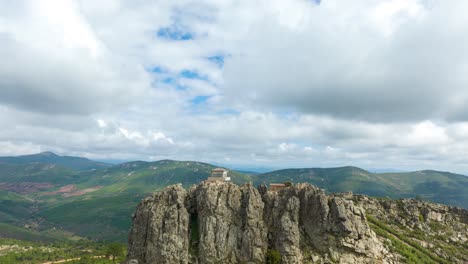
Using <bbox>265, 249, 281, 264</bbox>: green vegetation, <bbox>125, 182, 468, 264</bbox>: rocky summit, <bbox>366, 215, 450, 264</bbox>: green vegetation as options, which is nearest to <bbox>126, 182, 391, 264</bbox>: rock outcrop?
<bbox>125, 182, 468, 264</bbox>: rocky summit

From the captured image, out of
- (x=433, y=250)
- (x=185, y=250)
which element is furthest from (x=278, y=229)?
(x=433, y=250)

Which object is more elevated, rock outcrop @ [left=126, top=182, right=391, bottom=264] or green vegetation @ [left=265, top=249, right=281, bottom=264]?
rock outcrop @ [left=126, top=182, right=391, bottom=264]

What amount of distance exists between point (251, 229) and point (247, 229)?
3.99 feet

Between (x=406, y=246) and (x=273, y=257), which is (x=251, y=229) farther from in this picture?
(x=406, y=246)

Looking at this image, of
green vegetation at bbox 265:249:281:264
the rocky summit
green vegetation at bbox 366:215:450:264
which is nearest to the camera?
green vegetation at bbox 265:249:281:264

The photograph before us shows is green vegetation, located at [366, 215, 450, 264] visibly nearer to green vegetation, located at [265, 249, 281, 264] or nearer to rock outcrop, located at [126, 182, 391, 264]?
rock outcrop, located at [126, 182, 391, 264]

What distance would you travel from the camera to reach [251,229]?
9081 cm

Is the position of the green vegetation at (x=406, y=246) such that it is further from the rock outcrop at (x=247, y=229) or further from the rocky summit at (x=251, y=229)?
the rock outcrop at (x=247, y=229)

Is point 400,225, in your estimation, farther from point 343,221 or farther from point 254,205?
point 254,205

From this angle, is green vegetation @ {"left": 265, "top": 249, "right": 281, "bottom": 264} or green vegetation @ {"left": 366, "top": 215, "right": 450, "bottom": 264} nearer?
green vegetation @ {"left": 265, "top": 249, "right": 281, "bottom": 264}

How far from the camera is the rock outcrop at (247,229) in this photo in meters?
87.8

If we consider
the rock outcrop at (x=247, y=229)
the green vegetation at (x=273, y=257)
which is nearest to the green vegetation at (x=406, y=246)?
the rock outcrop at (x=247, y=229)

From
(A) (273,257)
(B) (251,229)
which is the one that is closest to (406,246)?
(A) (273,257)

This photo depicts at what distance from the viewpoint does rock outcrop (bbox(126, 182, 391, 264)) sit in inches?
3457
